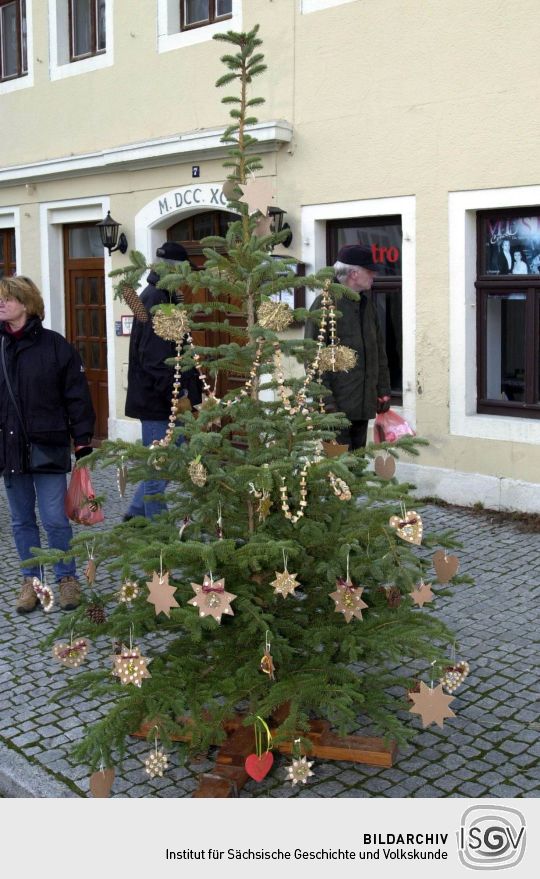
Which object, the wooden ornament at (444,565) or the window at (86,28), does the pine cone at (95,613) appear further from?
the window at (86,28)

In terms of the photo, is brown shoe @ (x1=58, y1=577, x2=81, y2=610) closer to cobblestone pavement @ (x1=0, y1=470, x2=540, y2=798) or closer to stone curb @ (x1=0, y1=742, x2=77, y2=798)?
cobblestone pavement @ (x1=0, y1=470, x2=540, y2=798)

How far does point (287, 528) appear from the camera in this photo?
3.93 meters

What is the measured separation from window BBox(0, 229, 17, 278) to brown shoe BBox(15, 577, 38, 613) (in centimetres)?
845

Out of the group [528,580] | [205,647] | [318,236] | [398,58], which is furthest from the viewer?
[318,236]

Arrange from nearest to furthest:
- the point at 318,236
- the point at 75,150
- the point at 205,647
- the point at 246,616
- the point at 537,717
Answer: the point at 246,616 < the point at 205,647 < the point at 537,717 < the point at 318,236 < the point at 75,150

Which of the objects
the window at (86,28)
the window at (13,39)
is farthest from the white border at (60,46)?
the window at (13,39)

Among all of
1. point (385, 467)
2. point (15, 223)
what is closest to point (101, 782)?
point (385, 467)

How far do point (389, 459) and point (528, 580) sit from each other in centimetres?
251

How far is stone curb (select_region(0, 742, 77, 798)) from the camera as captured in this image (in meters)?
3.86

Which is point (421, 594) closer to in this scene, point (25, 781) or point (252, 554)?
point (252, 554)

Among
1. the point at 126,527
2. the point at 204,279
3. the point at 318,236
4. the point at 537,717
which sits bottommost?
the point at 537,717

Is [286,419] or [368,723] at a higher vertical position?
[286,419]

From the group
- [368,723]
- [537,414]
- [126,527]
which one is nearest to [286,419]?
[126,527]

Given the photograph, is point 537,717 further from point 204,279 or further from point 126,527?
point 204,279
